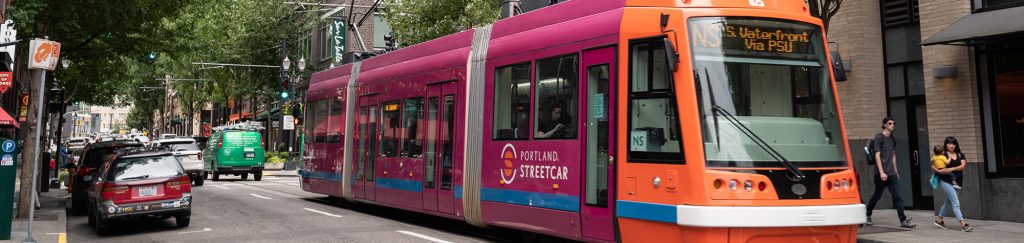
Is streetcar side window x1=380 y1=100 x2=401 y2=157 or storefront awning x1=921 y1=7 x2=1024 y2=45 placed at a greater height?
storefront awning x1=921 y1=7 x2=1024 y2=45

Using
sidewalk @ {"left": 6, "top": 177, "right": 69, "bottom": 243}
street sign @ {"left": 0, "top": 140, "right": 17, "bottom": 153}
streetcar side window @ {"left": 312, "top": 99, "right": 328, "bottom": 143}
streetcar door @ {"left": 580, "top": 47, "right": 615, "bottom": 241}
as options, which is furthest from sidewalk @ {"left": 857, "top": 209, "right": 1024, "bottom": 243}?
street sign @ {"left": 0, "top": 140, "right": 17, "bottom": 153}

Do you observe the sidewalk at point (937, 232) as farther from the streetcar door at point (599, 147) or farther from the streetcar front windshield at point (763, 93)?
the streetcar door at point (599, 147)

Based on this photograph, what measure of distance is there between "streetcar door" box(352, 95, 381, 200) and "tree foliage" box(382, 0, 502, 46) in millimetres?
12480

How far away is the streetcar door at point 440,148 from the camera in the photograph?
36.0 ft

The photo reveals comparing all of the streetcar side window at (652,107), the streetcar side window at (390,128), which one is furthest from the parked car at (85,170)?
the streetcar side window at (652,107)

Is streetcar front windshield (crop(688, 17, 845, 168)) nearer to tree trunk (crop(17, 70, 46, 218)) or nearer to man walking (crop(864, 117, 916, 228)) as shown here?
man walking (crop(864, 117, 916, 228))

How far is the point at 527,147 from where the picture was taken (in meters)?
9.27

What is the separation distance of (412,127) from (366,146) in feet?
6.78

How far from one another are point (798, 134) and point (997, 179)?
8139mm

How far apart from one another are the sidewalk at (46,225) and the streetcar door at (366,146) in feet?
15.4

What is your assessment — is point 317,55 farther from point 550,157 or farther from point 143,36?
point 550,157

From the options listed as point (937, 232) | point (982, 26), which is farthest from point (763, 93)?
point (982, 26)

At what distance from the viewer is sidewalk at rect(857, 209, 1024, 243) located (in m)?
10.6

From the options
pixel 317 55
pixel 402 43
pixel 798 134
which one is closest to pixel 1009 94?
pixel 798 134
